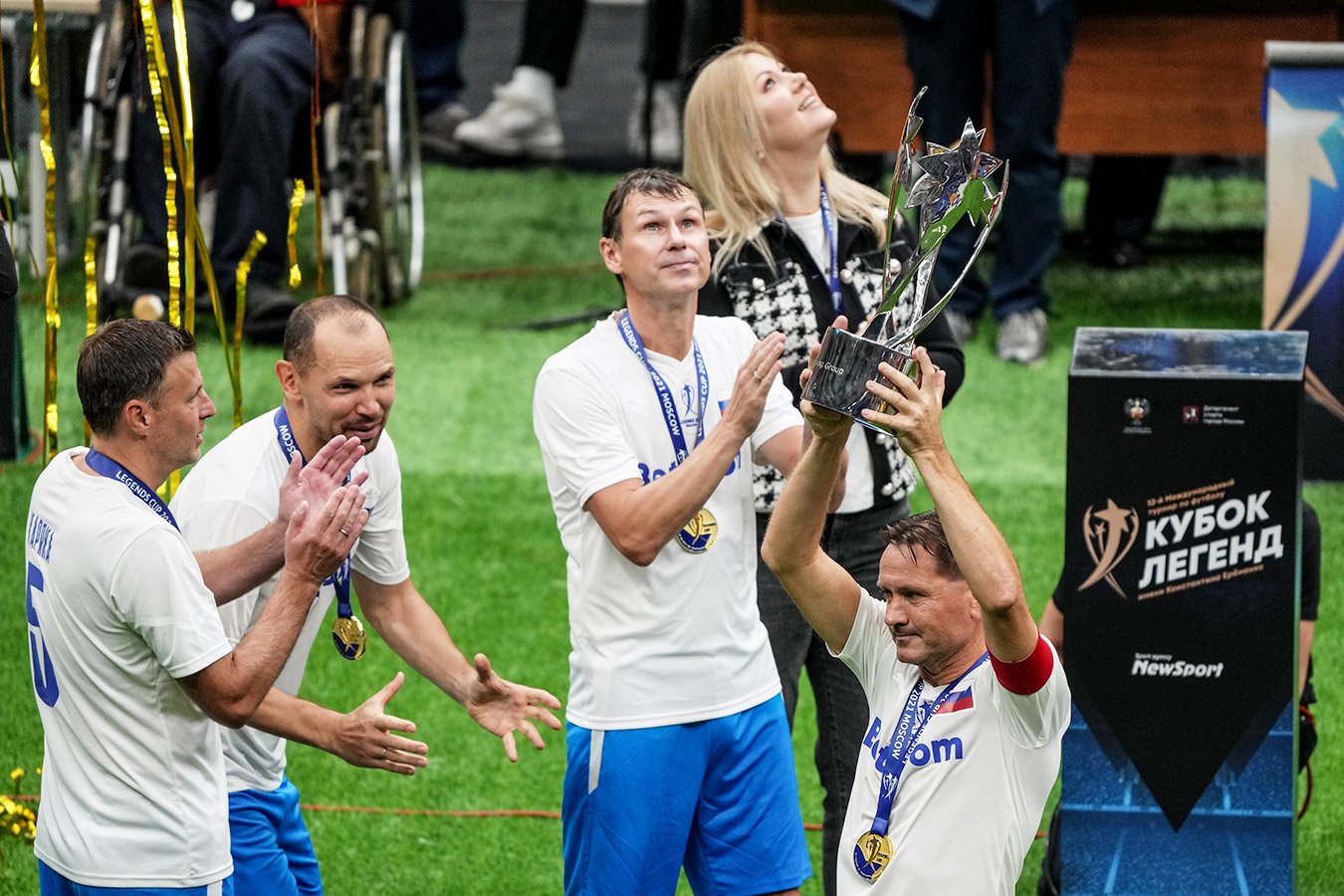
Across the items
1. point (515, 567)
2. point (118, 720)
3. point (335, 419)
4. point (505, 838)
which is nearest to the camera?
point (118, 720)

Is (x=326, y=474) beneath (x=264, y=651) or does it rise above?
above

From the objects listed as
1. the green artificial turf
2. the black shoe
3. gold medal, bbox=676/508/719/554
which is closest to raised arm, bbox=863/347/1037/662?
gold medal, bbox=676/508/719/554

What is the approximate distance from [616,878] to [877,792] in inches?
29.2

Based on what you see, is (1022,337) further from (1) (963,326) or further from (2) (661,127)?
(2) (661,127)

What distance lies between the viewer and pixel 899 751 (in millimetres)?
3279

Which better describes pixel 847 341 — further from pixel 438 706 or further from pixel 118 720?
pixel 438 706

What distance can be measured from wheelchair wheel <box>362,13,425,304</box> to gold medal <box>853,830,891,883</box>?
213 inches

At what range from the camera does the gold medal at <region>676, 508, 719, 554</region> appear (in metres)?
3.81

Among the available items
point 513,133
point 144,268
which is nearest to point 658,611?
point 144,268

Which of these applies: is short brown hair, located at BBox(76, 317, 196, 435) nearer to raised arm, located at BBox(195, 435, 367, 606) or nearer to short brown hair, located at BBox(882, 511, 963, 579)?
raised arm, located at BBox(195, 435, 367, 606)

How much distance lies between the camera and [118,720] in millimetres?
3283

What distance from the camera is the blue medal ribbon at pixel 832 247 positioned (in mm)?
4434

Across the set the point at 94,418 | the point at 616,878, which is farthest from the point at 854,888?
the point at 94,418

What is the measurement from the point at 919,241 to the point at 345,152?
524 cm
